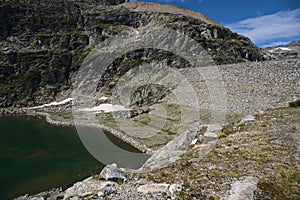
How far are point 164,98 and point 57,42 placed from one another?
8823cm

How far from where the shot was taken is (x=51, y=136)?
47000mm

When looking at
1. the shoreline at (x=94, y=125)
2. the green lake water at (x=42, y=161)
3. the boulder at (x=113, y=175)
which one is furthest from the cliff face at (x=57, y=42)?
the boulder at (x=113, y=175)

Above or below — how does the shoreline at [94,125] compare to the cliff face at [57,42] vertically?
below

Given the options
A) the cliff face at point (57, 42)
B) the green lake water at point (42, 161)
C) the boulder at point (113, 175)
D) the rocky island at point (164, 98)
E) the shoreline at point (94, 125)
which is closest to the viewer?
the rocky island at point (164, 98)

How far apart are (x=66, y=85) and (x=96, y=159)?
83337 millimetres

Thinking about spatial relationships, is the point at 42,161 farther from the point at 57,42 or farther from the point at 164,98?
the point at 57,42

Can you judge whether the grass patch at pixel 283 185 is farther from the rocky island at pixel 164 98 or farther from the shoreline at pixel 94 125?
the shoreline at pixel 94 125

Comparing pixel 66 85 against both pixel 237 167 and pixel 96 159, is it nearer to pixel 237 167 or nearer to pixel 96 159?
pixel 96 159

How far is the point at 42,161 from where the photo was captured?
3244cm

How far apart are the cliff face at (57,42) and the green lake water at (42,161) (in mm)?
54137

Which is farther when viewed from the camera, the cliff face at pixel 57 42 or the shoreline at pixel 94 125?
the cliff face at pixel 57 42

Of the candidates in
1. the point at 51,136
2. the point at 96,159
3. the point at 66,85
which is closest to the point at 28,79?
the point at 66,85

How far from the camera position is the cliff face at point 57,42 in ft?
339

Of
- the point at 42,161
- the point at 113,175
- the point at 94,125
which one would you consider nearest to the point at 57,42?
the point at 94,125
